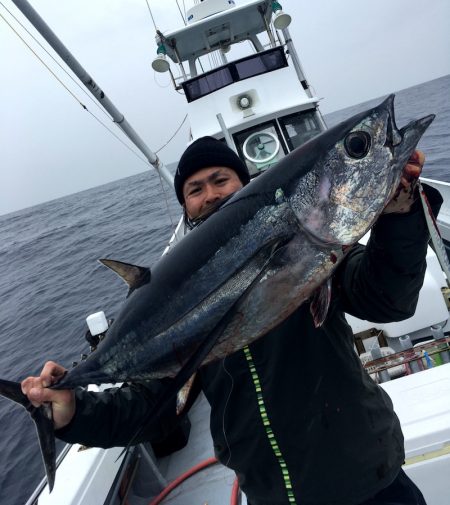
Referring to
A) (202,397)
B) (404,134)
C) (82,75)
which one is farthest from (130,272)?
(82,75)

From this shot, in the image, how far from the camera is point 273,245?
141 cm

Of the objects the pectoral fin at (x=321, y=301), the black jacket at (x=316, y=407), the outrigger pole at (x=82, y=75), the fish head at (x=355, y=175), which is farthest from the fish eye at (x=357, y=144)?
the outrigger pole at (x=82, y=75)

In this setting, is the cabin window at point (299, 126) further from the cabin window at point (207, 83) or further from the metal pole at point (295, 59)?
the cabin window at point (207, 83)

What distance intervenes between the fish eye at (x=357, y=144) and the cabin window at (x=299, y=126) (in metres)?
6.82

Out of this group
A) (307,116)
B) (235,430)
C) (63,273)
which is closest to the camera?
(235,430)

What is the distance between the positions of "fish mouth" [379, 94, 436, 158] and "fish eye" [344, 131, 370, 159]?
0.22 feet

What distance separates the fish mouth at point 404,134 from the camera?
1.28 m

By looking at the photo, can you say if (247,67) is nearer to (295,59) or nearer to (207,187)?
(295,59)

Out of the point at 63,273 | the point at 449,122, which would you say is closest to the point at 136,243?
the point at 63,273

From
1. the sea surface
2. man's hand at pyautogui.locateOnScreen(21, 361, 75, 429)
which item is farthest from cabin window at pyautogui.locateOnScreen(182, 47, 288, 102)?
man's hand at pyautogui.locateOnScreen(21, 361, 75, 429)

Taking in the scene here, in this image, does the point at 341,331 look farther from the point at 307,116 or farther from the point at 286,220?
the point at 307,116

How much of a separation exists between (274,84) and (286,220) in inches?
295

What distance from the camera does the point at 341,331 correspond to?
162 cm

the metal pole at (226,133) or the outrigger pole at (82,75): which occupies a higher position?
the outrigger pole at (82,75)
